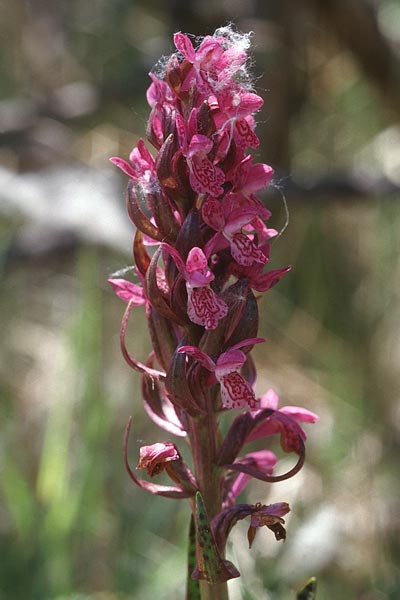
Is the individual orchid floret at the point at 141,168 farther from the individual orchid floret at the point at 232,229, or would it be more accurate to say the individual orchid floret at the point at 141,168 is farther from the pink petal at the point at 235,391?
the pink petal at the point at 235,391

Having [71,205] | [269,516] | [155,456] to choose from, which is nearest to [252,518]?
[269,516]

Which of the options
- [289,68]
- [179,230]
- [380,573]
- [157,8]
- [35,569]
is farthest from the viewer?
[157,8]

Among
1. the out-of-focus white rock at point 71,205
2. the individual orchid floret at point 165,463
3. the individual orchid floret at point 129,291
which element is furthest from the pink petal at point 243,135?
the out-of-focus white rock at point 71,205

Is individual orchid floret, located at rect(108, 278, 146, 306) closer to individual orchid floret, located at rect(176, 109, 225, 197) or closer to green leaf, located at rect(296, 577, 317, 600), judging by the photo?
individual orchid floret, located at rect(176, 109, 225, 197)

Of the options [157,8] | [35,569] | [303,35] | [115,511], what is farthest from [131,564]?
[157,8]

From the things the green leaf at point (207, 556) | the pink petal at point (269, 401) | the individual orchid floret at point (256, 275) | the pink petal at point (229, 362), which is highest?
the individual orchid floret at point (256, 275)

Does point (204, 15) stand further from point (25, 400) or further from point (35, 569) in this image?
point (35, 569)
